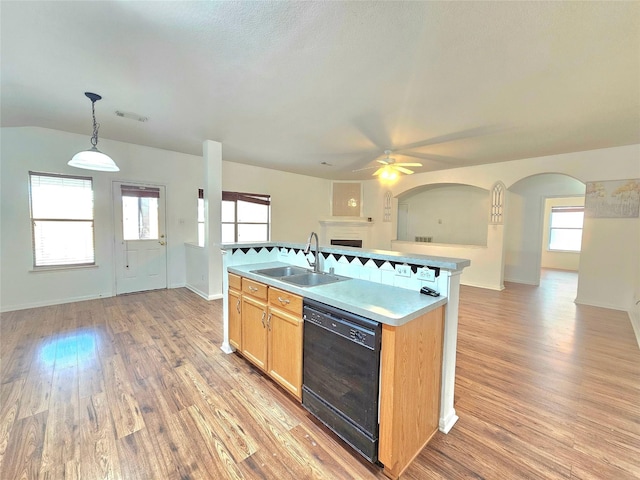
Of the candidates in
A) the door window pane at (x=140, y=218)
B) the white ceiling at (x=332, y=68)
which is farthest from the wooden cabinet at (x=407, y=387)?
the door window pane at (x=140, y=218)

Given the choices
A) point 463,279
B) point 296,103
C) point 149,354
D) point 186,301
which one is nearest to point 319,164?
point 296,103

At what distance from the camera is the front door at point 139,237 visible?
15.5 feet

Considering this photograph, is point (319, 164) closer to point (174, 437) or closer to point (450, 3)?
point (450, 3)

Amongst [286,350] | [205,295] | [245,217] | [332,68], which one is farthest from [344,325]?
[245,217]

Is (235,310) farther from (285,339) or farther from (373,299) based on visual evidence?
(373,299)

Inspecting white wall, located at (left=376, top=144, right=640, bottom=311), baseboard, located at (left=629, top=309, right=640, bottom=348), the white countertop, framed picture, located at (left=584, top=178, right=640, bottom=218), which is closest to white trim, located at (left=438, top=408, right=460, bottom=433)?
the white countertop

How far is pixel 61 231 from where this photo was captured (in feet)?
13.9

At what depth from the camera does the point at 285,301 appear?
1997mm

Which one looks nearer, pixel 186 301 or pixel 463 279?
pixel 186 301

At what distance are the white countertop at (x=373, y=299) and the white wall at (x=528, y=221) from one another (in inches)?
215

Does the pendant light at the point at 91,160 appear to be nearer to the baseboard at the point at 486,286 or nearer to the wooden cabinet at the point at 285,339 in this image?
the wooden cabinet at the point at 285,339

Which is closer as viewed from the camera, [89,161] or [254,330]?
[254,330]

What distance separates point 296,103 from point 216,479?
3.10 m

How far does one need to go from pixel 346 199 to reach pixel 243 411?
6489mm
